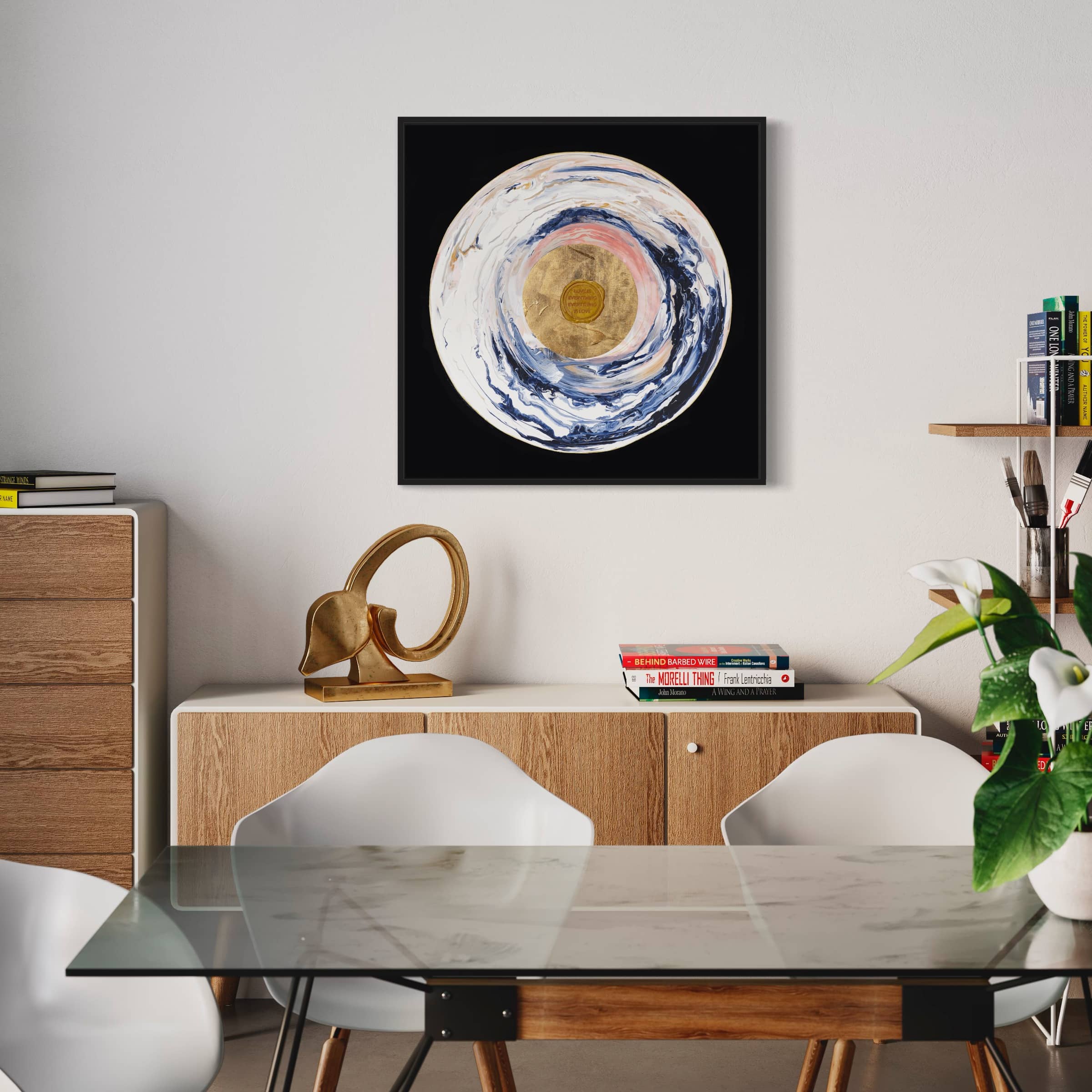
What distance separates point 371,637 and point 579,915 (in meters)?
1.51

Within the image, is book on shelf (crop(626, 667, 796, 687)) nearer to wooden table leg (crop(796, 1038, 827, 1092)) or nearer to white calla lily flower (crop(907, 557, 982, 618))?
wooden table leg (crop(796, 1038, 827, 1092))

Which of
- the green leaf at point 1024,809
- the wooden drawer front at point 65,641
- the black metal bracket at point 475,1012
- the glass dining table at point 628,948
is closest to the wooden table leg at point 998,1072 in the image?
the glass dining table at point 628,948

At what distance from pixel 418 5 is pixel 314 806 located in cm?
202

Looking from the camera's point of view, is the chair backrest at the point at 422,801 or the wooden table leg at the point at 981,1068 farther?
the chair backrest at the point at 422,801

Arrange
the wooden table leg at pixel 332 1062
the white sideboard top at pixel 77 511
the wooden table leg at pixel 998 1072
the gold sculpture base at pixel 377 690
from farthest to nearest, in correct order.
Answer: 1. the gold sculpture base at pixel 377 690
2. the white sideboard top at pixel 77 511
3. the wooden table leg at pixel 332 1062
4. the wooden table leg at pixel 998 1072

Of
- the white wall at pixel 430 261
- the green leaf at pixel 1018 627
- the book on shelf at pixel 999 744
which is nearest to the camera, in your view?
the green leaf at pixel 1018 627

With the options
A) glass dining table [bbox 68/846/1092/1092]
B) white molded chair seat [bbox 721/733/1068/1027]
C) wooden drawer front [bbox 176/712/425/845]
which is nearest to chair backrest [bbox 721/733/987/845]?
white molded chair seat [bbox 721/733/1068/1027]

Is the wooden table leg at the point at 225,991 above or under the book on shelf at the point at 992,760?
under

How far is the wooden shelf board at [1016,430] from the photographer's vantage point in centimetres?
285

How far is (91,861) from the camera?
2795 mm

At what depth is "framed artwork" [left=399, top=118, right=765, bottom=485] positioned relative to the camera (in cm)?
306

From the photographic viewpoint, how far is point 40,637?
9.11ft

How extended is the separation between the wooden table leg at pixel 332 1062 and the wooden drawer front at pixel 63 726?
1.07 meters

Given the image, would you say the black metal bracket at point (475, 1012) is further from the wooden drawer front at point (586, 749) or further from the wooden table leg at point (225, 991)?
the wooden table leg at point (225, 991)
